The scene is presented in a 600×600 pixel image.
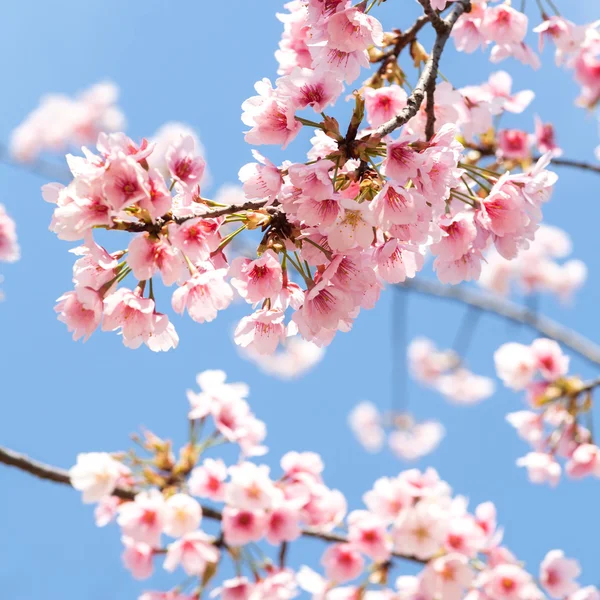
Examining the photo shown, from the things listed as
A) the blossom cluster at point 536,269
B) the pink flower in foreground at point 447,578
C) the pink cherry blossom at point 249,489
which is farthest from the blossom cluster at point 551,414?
the blossom cluster at point 536,269

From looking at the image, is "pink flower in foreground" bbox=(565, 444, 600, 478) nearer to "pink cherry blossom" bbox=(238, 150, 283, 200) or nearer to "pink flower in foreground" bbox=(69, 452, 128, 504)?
"pink flower in foreground" bbox=(69, 452, 128, 504)

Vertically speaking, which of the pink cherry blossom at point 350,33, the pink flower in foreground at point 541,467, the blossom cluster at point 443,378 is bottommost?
the pink cherry blossom at point 350,33

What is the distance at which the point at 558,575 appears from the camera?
11.4 feet

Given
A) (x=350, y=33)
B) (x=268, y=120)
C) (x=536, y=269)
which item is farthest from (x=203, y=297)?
(x=536, y=269)

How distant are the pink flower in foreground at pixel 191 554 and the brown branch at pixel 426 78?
2093 mm

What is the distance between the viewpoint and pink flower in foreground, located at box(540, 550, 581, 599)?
3434mm

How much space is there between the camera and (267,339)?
1.71 m

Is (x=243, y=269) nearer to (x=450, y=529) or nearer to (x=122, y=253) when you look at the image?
(x=122, y=253)

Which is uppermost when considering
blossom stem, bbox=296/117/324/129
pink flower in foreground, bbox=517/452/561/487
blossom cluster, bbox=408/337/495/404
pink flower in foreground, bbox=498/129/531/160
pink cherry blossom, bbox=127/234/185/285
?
blossom cluster, bbox=408/337/495/404

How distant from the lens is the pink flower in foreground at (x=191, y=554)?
285cm

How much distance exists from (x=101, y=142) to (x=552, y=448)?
3.03 meters

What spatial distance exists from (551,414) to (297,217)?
268 cm

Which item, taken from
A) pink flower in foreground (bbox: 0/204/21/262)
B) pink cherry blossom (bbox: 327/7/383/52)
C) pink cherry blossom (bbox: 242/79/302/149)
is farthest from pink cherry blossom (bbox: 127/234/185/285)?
pink flower in foreground (bbox: 0/204/21/262)

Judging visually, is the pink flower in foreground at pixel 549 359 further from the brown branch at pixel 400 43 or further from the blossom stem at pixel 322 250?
the blossom stem at pixel 322 250
